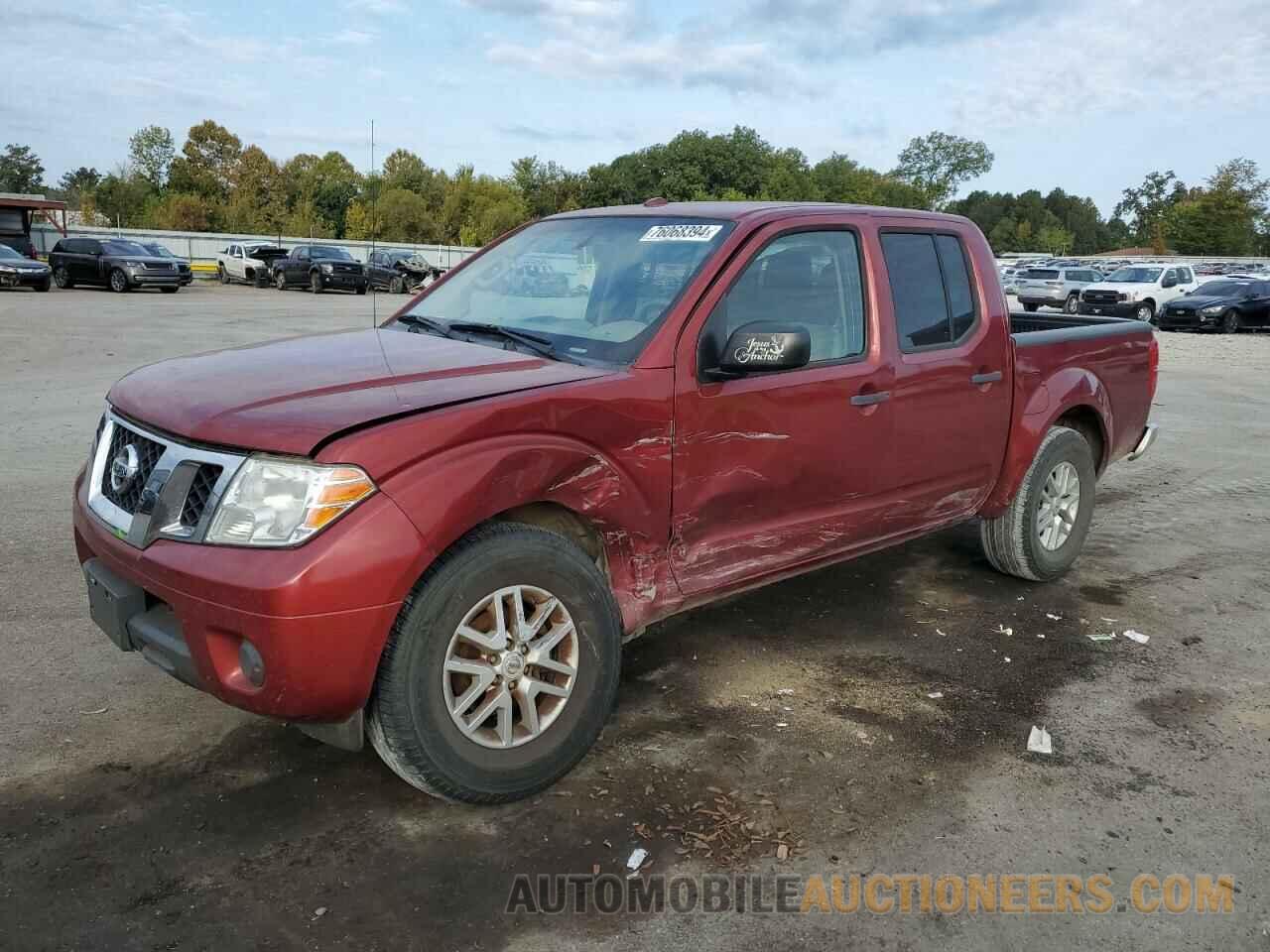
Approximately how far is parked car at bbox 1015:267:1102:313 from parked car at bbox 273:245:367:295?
68.3 ft

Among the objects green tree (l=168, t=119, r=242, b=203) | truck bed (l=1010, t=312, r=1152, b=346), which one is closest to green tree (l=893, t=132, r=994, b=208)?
green tree (l=168, t=119, r=242, b=203)

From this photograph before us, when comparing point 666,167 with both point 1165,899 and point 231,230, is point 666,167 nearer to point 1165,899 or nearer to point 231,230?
point 231,230

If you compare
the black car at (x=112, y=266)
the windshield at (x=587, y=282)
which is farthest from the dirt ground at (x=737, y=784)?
the black car at (x=112, y=266)

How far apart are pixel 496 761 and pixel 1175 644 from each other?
10.7ft

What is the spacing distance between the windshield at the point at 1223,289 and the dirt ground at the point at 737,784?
25.0 metres

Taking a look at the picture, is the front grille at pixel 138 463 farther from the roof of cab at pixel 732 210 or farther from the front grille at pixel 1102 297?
the front grille at pixel 1102 297

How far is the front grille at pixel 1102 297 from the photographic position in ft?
95.1

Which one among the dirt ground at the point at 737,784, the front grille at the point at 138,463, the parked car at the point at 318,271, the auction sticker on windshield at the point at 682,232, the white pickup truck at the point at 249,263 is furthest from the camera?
the white pickup truck at the point at 249,263

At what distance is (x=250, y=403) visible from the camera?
9.91 ft

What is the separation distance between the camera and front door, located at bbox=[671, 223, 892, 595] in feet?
11.9

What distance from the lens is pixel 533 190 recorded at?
83688 millimetres

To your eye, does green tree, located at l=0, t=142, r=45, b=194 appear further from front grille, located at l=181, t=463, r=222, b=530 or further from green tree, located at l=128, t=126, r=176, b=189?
front grille, located at l=181, t=463, r=222, b=530

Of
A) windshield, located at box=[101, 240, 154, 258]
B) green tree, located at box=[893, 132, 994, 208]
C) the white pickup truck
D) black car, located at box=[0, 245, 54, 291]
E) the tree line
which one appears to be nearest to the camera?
black car, located at box=[0, 245, 54, 291]

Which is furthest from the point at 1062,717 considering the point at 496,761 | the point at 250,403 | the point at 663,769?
the point at 250,403
